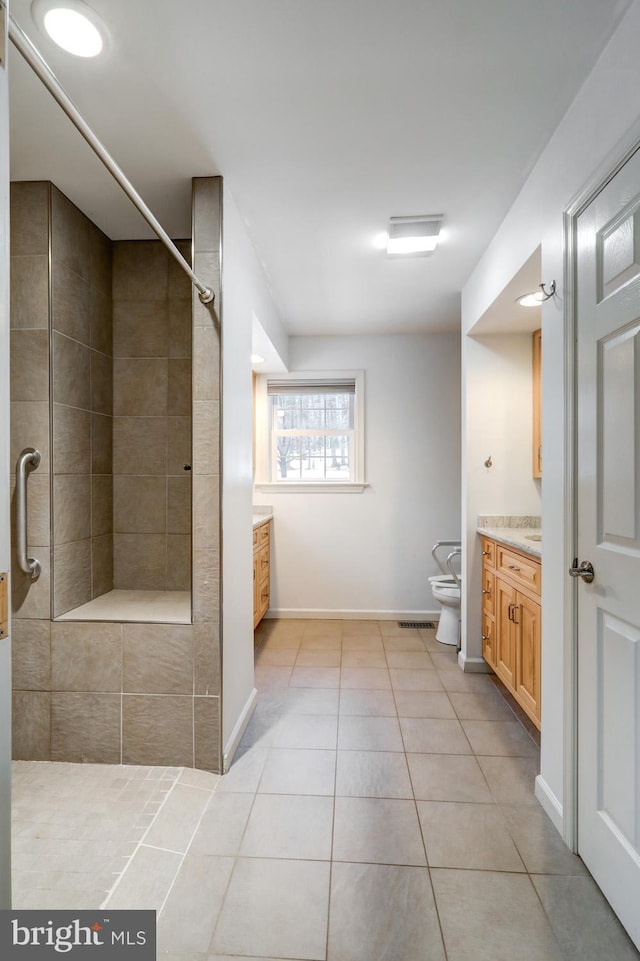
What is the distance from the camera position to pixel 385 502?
419 cm

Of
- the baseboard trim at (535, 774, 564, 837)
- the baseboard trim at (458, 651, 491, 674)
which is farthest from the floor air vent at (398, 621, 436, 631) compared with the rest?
the baseboard trim at (535, 774, 564, 837)

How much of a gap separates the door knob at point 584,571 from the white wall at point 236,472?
4.17ft

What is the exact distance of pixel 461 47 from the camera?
1369 mm

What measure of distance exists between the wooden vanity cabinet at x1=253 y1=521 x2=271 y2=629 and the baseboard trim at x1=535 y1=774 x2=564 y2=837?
2072 mm

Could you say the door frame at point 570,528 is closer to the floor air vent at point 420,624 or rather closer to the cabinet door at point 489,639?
the cabinet door at point 489,639

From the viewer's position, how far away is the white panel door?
1.26 metres

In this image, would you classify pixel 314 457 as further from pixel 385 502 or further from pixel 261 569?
pixel 261 569

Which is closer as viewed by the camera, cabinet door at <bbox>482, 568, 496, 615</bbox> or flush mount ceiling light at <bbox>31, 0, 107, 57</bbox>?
flush mount ceiling light at <bbox>31, 0, 107, 57</bbox>

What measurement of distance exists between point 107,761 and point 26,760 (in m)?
0.34

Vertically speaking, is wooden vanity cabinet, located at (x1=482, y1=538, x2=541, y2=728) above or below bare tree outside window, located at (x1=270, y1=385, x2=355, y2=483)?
below

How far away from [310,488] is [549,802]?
9.35 ft

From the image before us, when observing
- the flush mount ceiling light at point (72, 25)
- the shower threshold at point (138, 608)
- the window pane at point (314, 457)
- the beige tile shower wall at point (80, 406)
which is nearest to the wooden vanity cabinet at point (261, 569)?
the window pane at point (314, 457)

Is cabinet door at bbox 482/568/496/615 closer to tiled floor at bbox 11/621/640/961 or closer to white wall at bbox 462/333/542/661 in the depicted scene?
white wall at bbox 462/333/542/661

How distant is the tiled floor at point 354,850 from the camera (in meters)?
1.27
